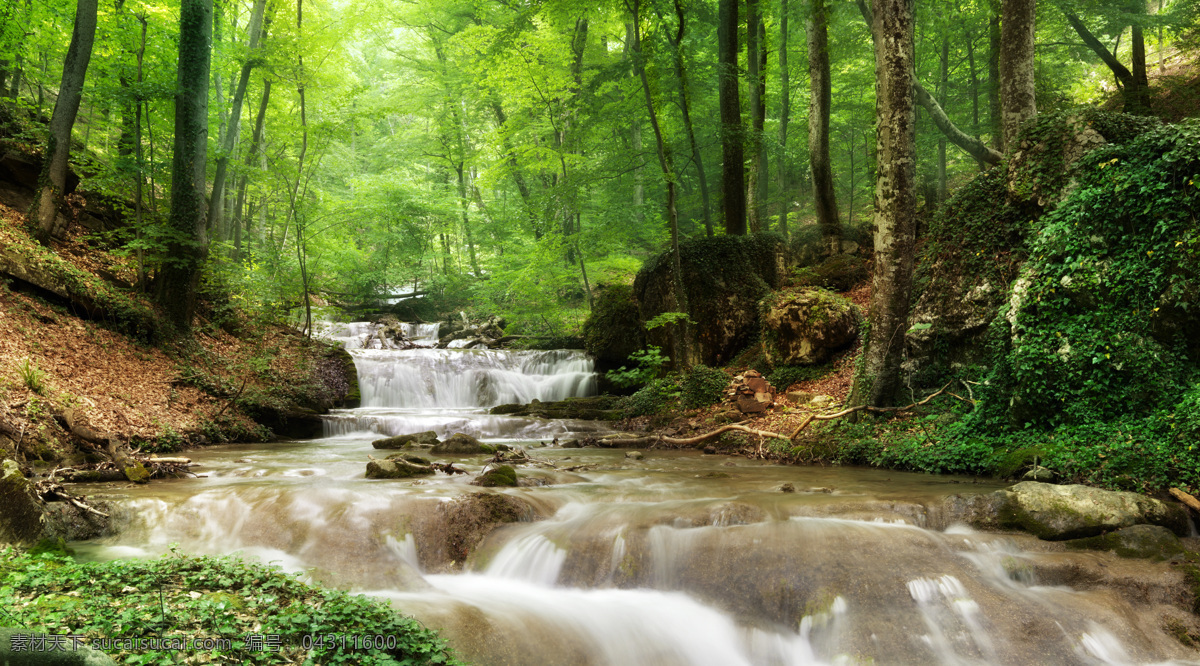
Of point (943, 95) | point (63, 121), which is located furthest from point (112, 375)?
point (943, 95)

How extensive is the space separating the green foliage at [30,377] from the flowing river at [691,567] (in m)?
2.50

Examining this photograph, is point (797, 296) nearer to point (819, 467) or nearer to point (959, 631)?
point (819, 467)

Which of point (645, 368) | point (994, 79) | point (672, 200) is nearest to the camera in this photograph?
point (672, 200)

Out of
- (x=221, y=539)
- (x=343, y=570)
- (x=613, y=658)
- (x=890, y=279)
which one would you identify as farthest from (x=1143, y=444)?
(x=221, y=539)

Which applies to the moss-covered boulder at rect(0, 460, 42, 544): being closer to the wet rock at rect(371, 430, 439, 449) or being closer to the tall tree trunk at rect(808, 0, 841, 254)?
the wet rock at rect(371, 430, 439, 449)

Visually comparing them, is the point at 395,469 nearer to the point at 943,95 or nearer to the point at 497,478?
the point at 497,478

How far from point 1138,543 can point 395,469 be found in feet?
24.0

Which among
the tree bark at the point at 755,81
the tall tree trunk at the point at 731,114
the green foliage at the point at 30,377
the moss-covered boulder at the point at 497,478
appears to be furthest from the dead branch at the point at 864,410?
the green foliage at the point at 30,377

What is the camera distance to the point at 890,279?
342 inches

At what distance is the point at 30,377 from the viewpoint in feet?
24.5

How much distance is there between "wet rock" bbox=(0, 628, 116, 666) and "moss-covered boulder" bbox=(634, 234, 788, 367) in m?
11.4

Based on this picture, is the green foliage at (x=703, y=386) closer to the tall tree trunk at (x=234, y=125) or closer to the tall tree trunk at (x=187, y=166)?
the tall tree trunk at (x=187, y=166)

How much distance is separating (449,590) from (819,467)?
5587mm

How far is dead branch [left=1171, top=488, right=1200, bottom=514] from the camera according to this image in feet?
16.9
